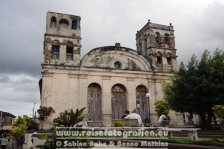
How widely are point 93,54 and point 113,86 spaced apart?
4.26 metres

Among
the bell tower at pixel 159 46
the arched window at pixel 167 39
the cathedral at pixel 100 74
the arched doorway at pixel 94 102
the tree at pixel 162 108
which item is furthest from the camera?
the arched window at pixel 167 39

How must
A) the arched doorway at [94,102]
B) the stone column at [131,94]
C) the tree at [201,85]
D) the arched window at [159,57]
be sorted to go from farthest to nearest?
the arched window at [159,57], the stone column at [131,94], the arched doorway at [94,102], the tree at [201,85]

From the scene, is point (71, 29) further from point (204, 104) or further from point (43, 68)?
point (204, 104)

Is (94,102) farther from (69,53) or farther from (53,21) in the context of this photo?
(53,21)

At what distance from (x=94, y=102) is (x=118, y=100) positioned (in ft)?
9.27

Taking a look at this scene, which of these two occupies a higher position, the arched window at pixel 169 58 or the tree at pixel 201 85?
the arched window at pixel 169 58

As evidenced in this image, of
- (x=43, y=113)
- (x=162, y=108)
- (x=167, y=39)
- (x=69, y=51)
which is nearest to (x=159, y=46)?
(x=167, y=39)

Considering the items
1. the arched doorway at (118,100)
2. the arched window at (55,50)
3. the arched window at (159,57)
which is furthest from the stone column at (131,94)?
the arched window at (55,50)

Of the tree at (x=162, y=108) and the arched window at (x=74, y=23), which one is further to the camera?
the arched window at (x=74, y=23)

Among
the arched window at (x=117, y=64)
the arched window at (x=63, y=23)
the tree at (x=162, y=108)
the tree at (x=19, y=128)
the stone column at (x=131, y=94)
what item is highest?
the arched window at (x=63, y=23)

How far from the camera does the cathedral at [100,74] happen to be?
24.4m

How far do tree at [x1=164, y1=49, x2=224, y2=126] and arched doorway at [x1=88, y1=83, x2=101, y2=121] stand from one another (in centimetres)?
873

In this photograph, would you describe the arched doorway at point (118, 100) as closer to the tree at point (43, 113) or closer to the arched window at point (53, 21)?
the tree at point (43, 113)

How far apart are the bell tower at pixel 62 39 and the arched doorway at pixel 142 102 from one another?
7.91 metres
